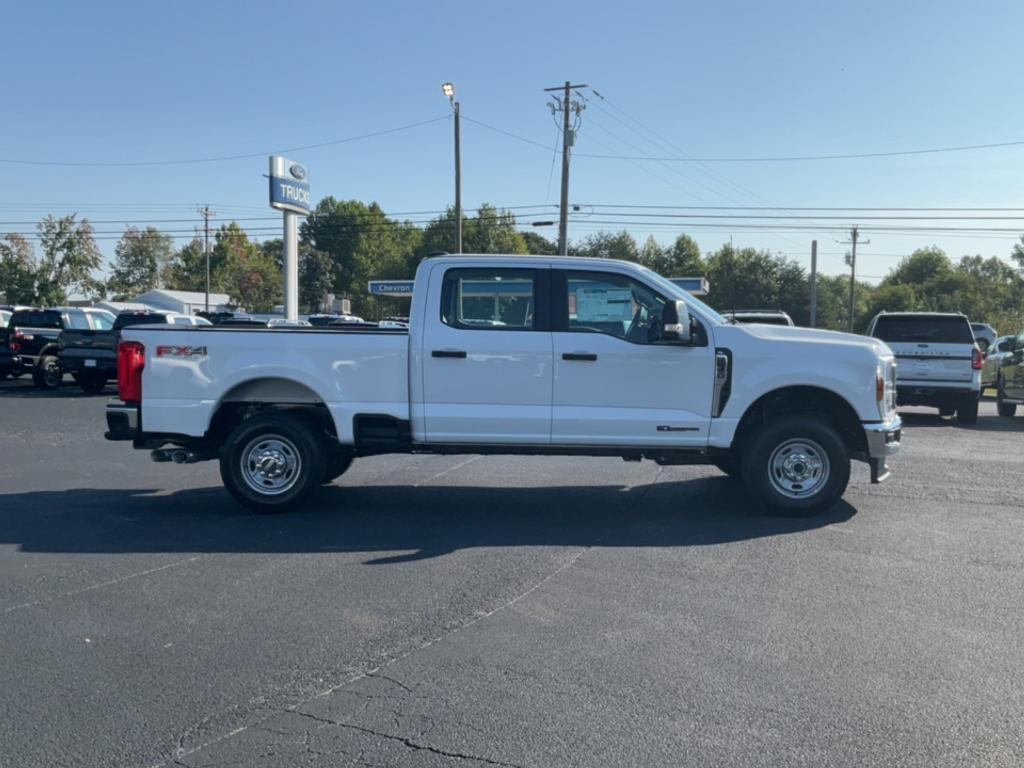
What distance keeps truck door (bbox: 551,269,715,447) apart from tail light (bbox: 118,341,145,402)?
356 cm

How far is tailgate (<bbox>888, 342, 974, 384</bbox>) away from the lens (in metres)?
15.3

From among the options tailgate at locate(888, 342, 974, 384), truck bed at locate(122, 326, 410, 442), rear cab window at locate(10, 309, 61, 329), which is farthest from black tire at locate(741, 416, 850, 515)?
rear cab window at locate(10, 309, 61, 329)

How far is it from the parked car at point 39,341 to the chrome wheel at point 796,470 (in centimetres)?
1788

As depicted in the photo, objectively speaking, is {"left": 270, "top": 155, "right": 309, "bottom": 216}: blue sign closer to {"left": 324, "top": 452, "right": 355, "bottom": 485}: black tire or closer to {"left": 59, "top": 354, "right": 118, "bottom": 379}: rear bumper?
{"left": 59, "top": 354, "right": 118, "bottom": 379}: rear bumper

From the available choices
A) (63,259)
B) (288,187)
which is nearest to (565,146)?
(288,187)

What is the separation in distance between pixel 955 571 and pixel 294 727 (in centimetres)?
464

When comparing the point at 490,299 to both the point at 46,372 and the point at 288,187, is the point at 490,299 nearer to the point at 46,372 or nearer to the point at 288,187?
the point at 288,187

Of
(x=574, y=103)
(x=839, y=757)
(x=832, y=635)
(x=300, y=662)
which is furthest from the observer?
(x=574, y=103)

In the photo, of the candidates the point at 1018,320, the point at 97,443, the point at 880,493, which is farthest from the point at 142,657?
the point at 1018,320

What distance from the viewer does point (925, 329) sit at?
15.7m

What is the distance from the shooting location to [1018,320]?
68.0 m

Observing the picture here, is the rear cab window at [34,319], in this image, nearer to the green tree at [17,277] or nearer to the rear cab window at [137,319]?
the rear cab window at [137,319]

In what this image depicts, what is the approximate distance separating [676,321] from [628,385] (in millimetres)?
698

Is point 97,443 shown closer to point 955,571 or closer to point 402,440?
point 402,440
